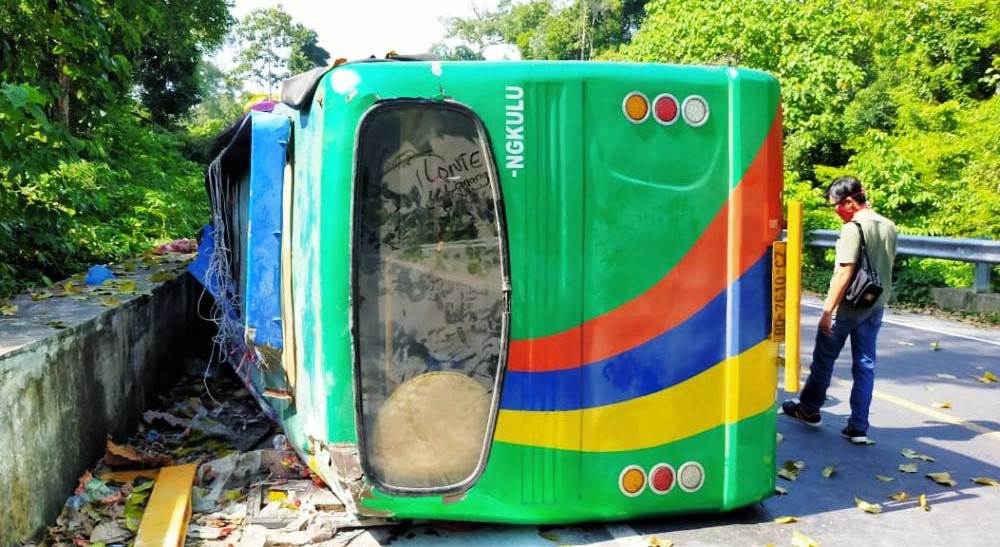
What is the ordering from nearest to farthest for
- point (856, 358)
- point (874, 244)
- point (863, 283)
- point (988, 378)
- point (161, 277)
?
1. point (863, 283)
2. point (874, 244)
3. point (856, 358)
4. point (161, 277)
5. point (988, 378)

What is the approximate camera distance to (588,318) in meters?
3.68

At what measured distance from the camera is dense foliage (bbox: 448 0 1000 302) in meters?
13.8

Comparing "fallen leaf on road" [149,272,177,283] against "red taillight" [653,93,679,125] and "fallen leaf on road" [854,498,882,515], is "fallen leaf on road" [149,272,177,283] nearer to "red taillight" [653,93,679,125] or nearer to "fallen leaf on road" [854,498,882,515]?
"red taillight" [653,93,679,125]

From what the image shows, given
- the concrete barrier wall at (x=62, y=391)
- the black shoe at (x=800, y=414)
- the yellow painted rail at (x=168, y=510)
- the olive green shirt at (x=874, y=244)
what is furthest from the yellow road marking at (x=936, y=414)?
the concrete barrier wall at (x=62, y=391)

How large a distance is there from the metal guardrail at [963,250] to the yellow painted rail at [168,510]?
833 cm

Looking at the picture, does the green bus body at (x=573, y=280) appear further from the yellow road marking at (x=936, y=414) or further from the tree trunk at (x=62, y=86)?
the tree trunk at (x=62, y=86)

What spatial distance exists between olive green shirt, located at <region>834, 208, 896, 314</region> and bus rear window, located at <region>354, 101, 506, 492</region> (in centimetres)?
299

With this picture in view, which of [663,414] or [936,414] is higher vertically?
[663,414]

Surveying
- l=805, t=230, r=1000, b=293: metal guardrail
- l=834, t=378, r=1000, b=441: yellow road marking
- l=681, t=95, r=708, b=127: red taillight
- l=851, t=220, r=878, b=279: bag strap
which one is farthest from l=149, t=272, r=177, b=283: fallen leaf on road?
l=805, t=230, r=1000, b=293: metal guardrail

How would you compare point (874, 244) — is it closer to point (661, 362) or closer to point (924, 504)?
point (924, 504)

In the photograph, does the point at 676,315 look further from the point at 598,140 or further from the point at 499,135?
the point at 499,135

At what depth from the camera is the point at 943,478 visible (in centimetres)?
484

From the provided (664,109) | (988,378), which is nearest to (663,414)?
(664,109)

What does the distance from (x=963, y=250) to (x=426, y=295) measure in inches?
355
